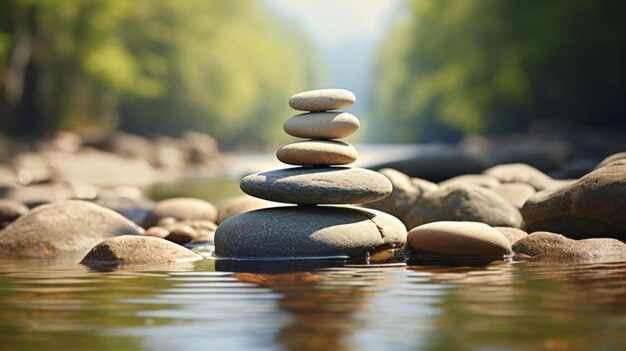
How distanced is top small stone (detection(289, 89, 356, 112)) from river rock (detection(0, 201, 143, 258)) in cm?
217

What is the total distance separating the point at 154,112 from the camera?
47.9m

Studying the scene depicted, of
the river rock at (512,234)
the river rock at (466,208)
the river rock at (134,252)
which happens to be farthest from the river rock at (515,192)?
the river rock at (134,252)

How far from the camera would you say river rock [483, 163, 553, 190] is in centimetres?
1241

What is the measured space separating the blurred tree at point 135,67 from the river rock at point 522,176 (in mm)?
16678

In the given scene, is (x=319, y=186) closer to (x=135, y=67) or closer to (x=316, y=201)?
(x=316, y=201)

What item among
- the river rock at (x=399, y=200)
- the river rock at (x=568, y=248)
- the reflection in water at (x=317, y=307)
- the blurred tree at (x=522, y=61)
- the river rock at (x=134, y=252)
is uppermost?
the blurred tree at (x=522, y=61)

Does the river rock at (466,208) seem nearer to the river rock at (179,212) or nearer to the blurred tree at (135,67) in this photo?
the river rock at (179,212)

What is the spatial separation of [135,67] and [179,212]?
96.6 feet

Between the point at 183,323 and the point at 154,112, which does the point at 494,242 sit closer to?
the point at 183,323

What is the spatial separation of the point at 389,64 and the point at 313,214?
65239 millimetres

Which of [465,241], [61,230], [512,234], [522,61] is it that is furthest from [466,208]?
→ [522,61]

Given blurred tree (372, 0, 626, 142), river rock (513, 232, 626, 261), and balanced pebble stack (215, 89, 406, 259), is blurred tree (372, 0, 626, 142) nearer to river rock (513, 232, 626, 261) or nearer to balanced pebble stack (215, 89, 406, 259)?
balanced pebble stack (215, 89, 406, 259)

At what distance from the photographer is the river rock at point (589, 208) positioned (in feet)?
27.7

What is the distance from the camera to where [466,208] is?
9.31 metres
